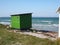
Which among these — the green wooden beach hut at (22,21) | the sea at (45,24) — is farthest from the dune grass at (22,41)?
the sea at (45,24)

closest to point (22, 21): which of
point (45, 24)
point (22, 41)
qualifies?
point (22, 41)

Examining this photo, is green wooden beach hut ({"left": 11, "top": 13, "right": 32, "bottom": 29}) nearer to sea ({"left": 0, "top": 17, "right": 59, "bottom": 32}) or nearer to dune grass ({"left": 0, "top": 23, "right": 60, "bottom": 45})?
sea ({"left": 0, "top": 17, "right": 59, "bottom": 32})

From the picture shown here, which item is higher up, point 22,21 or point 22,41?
point 22,21

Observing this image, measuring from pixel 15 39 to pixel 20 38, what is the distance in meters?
0.41

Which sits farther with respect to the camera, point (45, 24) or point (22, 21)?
point (45, 24)

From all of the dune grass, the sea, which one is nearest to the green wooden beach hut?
the sea

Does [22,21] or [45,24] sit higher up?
[22,21]

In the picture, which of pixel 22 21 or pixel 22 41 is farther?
pixel 22 21

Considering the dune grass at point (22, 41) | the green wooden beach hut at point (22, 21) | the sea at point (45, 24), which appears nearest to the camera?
the dune grass at point (22, 41)

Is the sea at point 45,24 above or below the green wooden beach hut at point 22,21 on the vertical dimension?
below

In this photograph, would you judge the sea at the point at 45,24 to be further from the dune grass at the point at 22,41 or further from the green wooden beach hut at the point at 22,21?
the dune grass at the point at 22,41

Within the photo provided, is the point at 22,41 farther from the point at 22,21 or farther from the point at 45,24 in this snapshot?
the point at 45,24

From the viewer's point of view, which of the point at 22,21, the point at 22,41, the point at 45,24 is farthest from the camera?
the point at 45,24

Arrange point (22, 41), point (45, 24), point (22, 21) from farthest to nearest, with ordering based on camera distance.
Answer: point (45, 24) → point (22, 21) → point (22, 41)
